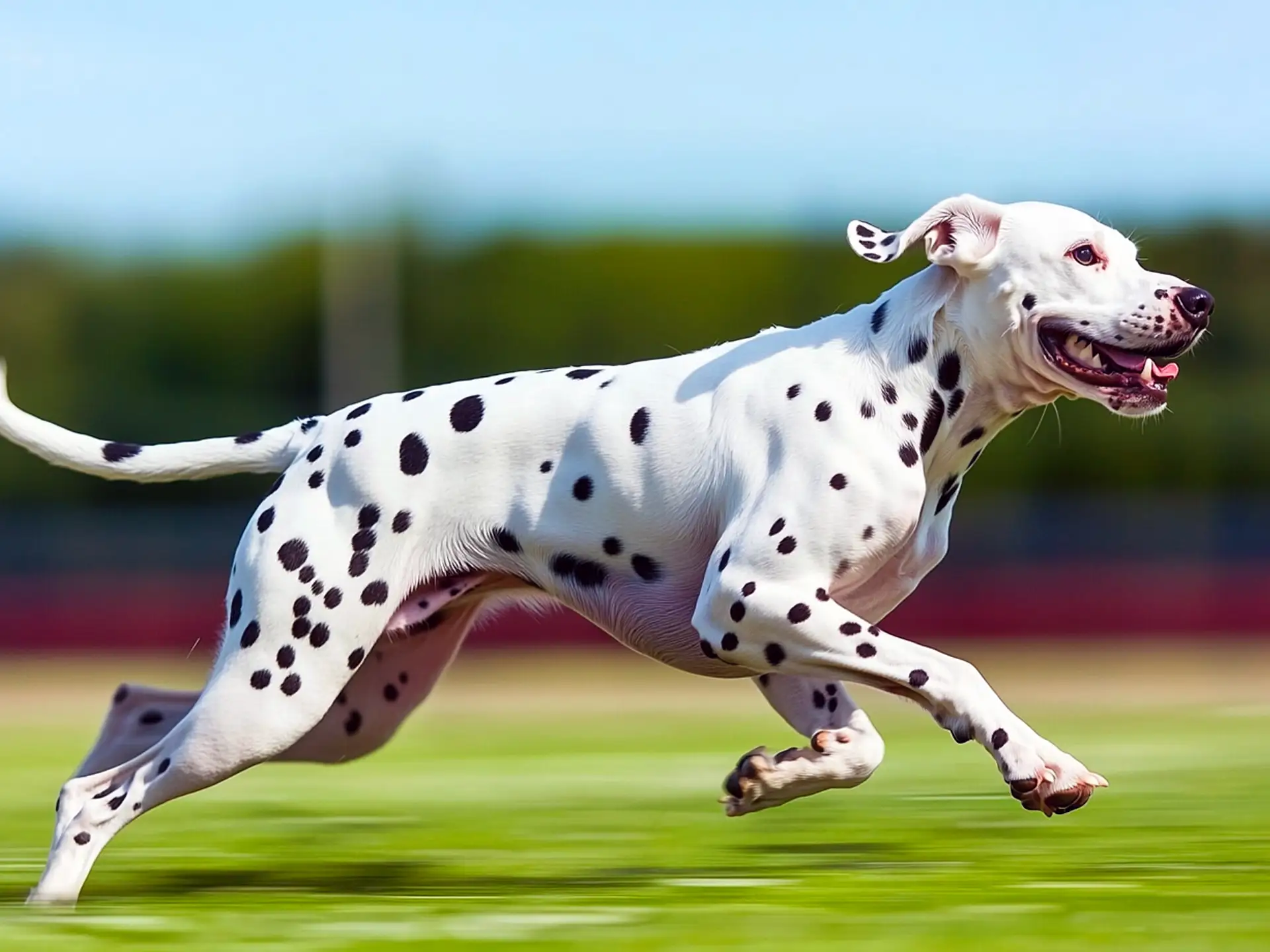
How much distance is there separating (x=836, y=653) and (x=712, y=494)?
27.8 inches

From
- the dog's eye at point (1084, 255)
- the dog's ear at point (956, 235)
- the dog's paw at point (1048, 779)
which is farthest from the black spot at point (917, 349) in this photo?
the dog's paw at point (1048, 779)

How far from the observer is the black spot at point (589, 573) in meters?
6.54

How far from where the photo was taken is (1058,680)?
20.5 m

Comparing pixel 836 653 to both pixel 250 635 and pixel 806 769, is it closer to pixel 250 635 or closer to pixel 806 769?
pixel 806 769

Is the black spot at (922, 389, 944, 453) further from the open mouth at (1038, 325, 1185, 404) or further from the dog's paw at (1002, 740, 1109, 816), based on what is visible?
the dog's paw at (1002, 740, 1109, 816)

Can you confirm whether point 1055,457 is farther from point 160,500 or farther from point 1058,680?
point 160,500

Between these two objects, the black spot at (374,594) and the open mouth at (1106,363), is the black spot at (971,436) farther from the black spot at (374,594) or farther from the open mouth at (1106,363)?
the black spot at (374,594)

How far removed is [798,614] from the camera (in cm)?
605

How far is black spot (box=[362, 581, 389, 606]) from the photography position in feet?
21.4

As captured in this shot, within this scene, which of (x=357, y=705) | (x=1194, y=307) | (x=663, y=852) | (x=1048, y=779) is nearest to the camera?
(x=1048, y=779)

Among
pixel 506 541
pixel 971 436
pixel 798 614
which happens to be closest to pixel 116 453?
pixel 506 541

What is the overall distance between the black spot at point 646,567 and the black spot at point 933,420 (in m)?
0.94

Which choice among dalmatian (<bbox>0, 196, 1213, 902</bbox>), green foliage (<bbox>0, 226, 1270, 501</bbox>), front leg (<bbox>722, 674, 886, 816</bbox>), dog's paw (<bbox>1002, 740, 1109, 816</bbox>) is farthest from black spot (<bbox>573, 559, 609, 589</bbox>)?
green foliage (<bbox>0, 226, 1270, 501</bbox>)

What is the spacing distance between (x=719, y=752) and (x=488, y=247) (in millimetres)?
24372
